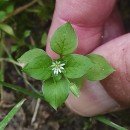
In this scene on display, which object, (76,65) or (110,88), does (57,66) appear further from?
(110,88)

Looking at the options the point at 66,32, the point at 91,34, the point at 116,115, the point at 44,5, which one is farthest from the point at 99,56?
the point at 44,5

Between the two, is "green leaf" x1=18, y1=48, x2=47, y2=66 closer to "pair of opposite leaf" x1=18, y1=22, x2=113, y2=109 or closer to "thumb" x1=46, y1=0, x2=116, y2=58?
"pair of opposite leaf" x1=18, y1=22, x2=113, y2=109

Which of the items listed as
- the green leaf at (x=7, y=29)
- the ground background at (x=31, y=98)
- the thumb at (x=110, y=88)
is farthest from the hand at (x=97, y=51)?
the green leaf at (x=7, y=29)

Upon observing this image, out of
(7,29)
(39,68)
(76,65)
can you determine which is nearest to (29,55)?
(39,68)

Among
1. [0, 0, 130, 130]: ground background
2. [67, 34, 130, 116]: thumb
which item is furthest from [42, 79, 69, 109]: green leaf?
[0, 0, 130, 130]: ground background

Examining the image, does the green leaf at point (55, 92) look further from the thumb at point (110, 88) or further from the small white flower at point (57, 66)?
the thumb at point (110, 88)

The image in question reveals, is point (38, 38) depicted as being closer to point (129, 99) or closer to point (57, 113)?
point (57, 113)

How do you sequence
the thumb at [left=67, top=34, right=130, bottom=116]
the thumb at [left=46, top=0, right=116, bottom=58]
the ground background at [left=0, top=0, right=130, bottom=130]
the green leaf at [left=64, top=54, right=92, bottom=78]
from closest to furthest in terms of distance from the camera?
the green leaf at [left=64, top=54, right=92, bottom=78] < the thumb at [left=67, top=34, right=130, bottom=116] < the thumb at [left=46, top=0, right=116, bottom=58] < the ground background at [left=0, top=0, right=130, bottom=130]

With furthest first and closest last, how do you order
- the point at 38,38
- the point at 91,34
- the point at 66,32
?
the point at 38,38 → the point at 91,34 → the point at 66,32
